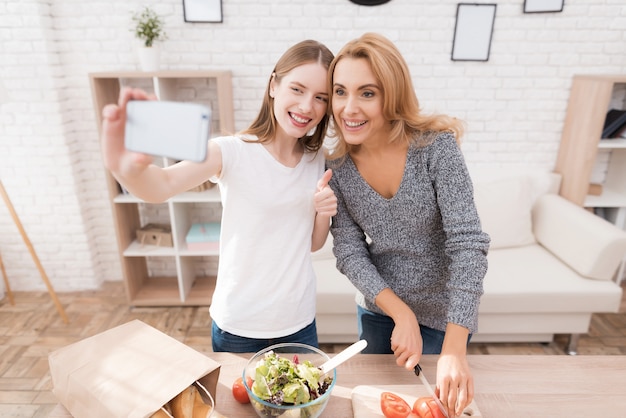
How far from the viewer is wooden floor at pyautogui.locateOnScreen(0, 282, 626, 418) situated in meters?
2.05

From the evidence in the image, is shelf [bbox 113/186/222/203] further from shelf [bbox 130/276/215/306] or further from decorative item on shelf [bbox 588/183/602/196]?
decorative item on shelf [bbox 588/183/602/196]

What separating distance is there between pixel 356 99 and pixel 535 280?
5.84ft

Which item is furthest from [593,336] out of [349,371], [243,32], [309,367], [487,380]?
[243,32]

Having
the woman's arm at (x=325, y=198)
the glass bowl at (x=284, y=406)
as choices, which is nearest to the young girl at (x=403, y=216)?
the woman's arm at (x=325, y=198)

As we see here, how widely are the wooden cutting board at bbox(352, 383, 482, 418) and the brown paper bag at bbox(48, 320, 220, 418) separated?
1.06 feet

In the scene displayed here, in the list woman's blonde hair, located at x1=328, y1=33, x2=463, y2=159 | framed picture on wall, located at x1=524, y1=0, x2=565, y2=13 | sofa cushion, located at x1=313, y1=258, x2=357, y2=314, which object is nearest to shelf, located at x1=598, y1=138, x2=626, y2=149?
framed picture on wall, located at x1=524, y1=0, x2=565, y2=13

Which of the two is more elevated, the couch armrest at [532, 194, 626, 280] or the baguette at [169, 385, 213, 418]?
the baguette at [169, 385, 213, 418]

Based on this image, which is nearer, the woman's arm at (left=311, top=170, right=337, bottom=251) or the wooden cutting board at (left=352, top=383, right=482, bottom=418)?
the wooden cutting board at (left=352, top=383, right=482, bottom=418)

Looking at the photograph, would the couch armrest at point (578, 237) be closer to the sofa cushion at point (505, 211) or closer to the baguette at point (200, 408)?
the sofa cushion at point (505, 211)

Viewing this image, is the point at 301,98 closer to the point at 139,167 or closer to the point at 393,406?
the point at 139,167

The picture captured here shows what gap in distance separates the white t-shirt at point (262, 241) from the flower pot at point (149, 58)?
5.23 feet

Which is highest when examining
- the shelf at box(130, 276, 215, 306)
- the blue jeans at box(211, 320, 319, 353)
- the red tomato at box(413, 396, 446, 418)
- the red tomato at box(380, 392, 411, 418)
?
the red tomato at box(413, 396, 446, 418)

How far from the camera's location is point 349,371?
1063 mm

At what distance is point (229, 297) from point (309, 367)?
375 mm
